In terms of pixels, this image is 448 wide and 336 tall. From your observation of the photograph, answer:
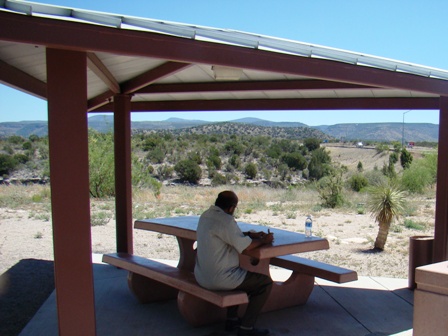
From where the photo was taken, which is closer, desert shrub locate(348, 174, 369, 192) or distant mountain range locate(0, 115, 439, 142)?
desert shrub locate(348, 174, 369, 192)

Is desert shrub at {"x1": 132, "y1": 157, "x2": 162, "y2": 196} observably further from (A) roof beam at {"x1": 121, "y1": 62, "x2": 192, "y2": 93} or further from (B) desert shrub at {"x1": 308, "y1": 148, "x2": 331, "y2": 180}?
(A) roof beam at {"x1": 121, "y1": 62, "x2": 192, "y2": 93}

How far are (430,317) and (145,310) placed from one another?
3.61 meters

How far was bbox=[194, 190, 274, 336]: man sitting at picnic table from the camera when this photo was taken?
466 cm

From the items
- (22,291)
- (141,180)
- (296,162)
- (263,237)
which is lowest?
(296,162)

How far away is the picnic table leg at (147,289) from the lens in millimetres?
6066

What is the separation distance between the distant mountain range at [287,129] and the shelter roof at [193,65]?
2294 inches

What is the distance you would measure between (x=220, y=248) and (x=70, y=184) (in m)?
1.50

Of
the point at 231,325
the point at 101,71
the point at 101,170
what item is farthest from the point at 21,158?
the point at 231,325

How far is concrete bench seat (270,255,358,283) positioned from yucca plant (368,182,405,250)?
5.33 metres

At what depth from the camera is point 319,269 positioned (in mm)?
5793

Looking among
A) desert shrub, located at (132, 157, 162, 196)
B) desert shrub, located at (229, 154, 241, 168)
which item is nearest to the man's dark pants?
desert shrub, located at (132, 157, 162, 196)

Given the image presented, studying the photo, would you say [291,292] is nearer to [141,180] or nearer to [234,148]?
[141,180]

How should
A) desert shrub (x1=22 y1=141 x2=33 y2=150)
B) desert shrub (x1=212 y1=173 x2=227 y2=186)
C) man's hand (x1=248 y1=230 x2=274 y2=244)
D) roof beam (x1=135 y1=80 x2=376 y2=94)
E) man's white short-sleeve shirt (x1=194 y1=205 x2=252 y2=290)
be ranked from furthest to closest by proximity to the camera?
desert shrub (x1=22 y1=141 x2=33 y2=150), desert shrub (x1=212 y1=173 x2=227 y2=186), roof beam (x1=135 y1=80 x2=376 y2=94), man's hand (x1=248 y1=230 x2=274 y2=244), man's white short-sleeve shirt (x1=194 y1=205 x2=252 y2=290)

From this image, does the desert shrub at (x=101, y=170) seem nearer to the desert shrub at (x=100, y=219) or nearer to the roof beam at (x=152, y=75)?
the desert shrub at (x=100, y=219)
